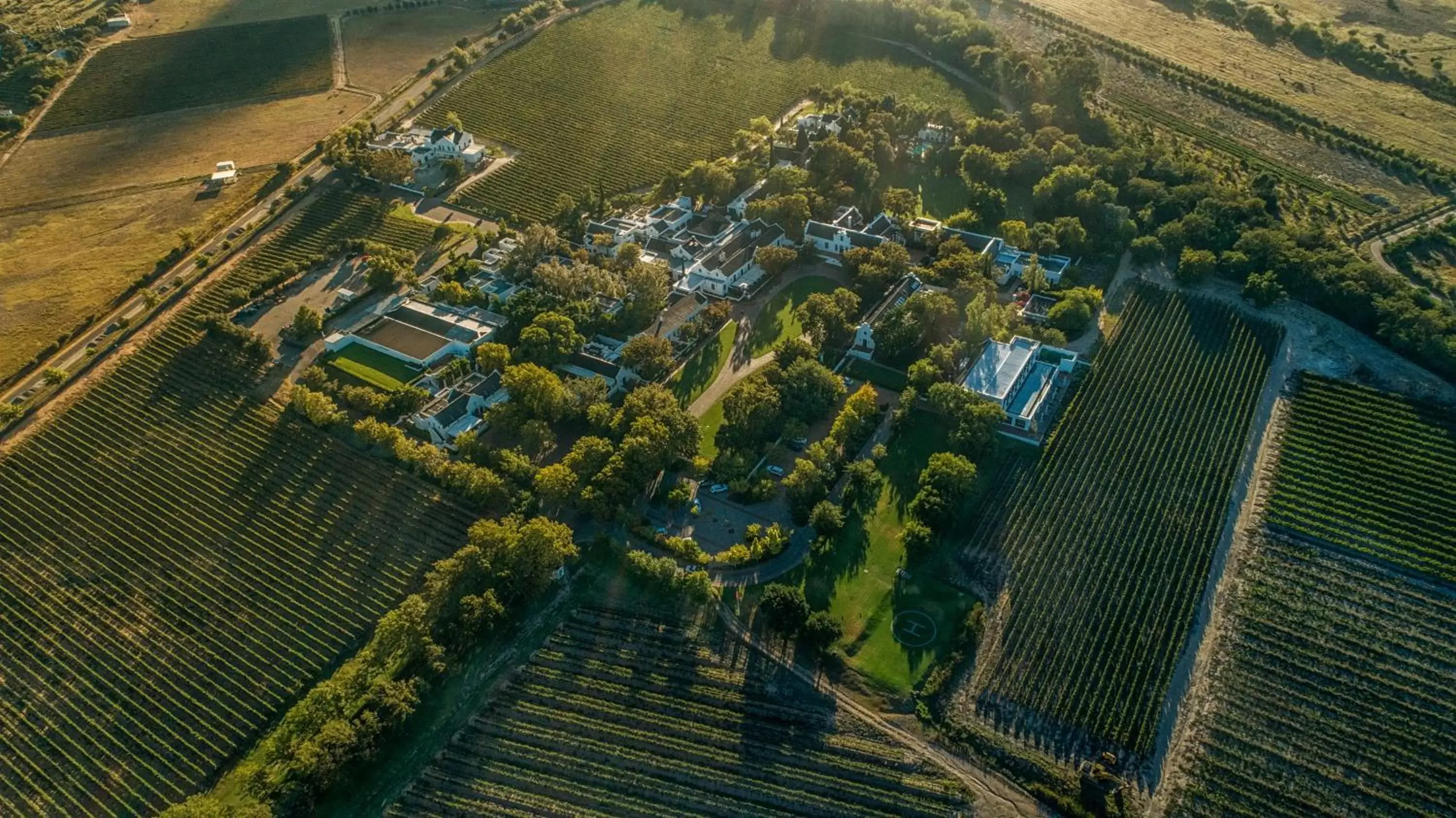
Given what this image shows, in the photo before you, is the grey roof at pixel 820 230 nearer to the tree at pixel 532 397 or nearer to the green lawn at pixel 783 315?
the green lawn at pixel 783 315

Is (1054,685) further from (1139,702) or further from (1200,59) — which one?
(1200,59)

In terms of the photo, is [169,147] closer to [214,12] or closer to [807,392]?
[214,12]

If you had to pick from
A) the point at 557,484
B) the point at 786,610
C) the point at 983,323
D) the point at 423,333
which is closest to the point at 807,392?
the point at 983,323

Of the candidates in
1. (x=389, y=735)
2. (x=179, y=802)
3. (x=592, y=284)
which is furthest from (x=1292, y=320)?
(x=179, y=802)

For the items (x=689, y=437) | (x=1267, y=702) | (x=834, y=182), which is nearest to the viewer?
(x=1267, y=702)

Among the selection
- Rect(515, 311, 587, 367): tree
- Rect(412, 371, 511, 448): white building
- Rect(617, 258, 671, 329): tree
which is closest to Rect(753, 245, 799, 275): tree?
Rect(617, 258, 671, 329): tree

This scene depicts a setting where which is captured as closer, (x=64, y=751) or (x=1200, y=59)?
(x=64, y=751)
